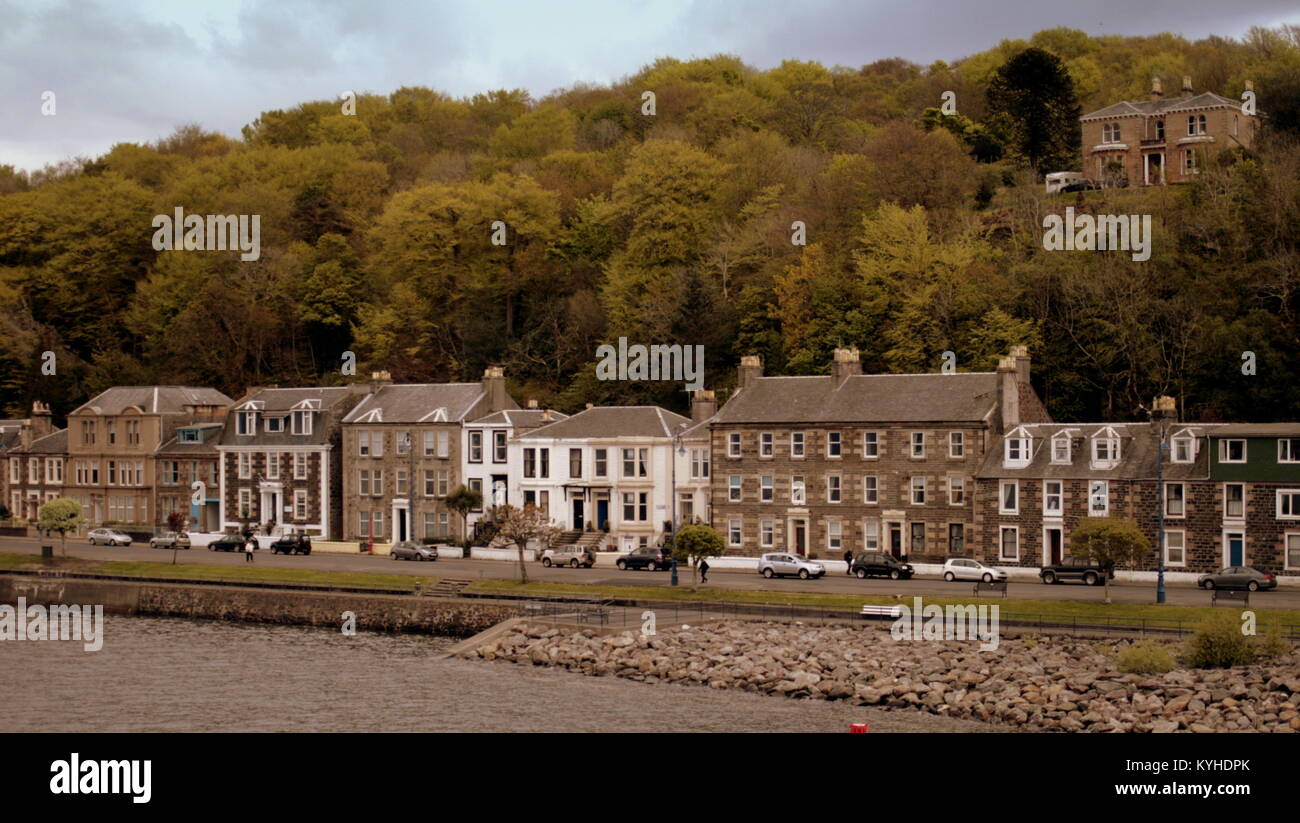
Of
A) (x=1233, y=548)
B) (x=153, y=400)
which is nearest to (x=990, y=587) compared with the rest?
(x=1233, y=548)

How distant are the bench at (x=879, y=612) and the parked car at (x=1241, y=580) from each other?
500 inches

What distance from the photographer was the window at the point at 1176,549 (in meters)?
62.2

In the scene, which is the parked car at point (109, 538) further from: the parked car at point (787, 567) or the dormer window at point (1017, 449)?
the dormer window at point (1017, 449)

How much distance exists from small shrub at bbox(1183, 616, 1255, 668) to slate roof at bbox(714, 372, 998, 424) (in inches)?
866

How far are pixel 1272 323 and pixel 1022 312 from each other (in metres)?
12.5

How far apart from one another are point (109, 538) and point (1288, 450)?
57.6 m

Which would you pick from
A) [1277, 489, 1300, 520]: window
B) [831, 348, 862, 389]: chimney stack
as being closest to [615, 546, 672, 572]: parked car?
[831, 348, 862, 389]: chimney stack

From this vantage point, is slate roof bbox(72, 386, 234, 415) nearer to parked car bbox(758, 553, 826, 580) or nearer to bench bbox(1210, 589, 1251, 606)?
parked car bbox(758, 553, 826, 580)

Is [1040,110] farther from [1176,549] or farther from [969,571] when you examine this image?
[969,571]

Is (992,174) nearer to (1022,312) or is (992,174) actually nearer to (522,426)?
(1022,312)

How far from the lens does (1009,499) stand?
217 feet

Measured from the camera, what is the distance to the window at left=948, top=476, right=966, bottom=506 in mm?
67875

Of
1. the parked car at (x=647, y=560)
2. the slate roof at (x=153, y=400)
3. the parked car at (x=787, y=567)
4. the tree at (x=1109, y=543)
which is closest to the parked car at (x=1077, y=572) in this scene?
the tree at (x=1109, y=543)

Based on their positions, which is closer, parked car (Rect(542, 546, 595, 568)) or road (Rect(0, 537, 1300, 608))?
road (Rect(0, 537, 1300, 608))
